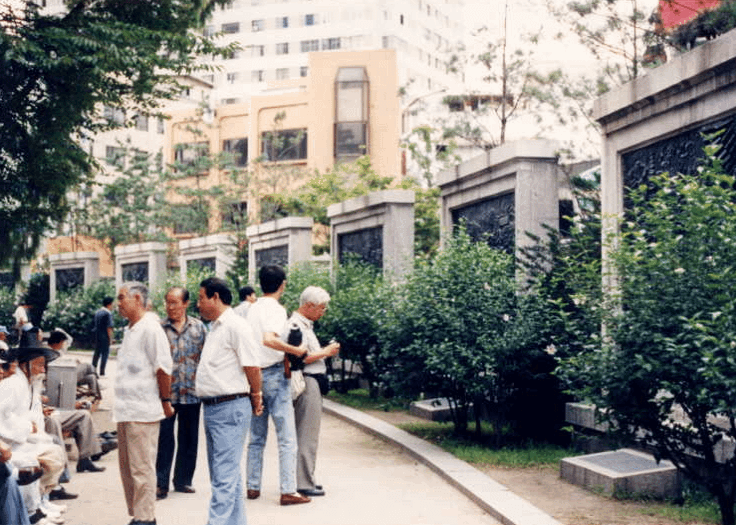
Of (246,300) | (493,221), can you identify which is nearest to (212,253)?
(246,300)

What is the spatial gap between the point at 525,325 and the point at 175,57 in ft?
29.6

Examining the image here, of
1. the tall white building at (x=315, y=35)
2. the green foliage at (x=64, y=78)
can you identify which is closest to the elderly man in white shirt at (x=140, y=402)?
the green foliage at (x=64, y=78)

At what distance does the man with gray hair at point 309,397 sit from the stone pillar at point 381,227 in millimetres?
6362

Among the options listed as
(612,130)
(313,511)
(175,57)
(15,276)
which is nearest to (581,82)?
(175,57)

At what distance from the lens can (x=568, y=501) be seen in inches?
335

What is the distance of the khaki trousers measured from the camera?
294 inches

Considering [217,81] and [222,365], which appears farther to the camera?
[217,81]

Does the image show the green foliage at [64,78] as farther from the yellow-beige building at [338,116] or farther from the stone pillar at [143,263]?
the yellow-beige building at [338,116]

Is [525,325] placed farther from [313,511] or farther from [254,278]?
[254,278]

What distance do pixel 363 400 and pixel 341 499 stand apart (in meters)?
7.80

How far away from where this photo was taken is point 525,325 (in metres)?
10.8

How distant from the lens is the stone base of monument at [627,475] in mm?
8438

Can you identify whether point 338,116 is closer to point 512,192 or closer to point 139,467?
point 512,192

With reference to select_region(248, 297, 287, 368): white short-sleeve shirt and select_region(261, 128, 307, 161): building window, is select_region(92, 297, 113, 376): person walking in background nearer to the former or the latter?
select_region(248, 297, 287, 368): white short-sleeve shirt
